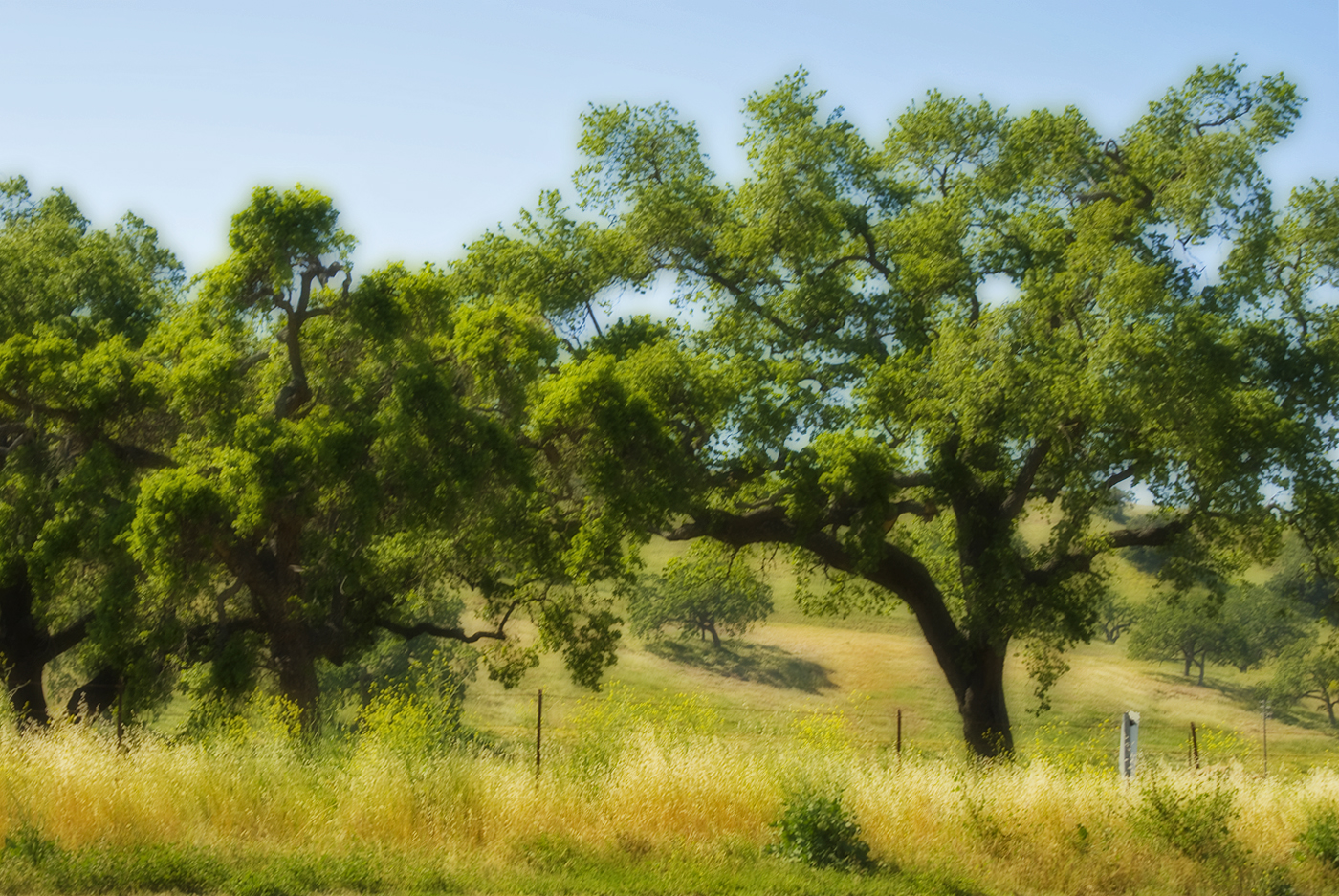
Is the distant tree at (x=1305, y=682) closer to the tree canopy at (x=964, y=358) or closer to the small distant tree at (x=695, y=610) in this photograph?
the small distant tree at (x=695, y=610)

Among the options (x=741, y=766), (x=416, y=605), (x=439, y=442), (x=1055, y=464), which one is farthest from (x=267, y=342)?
(x=1055, y=464)

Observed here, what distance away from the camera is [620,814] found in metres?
11.6

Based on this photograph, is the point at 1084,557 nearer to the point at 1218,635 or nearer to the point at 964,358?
the point at 964,358

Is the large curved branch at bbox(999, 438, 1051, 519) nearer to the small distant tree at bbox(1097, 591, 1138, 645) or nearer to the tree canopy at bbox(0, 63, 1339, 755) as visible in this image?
the tree canopy at bbox(0, 63, 1339, 755)

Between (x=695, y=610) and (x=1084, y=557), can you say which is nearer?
(x=1084, y=557)

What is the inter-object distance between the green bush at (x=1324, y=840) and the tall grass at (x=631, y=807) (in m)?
0.07

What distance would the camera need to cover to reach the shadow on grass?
68625 mm

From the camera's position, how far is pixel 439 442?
56.0 feet

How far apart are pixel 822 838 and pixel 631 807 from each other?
6.40 ft

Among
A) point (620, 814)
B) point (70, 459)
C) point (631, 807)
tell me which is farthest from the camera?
point (70, 459)

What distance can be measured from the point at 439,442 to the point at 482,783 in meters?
6.52

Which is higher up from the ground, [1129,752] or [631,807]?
[1129,752]

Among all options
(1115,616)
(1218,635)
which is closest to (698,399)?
(1218,635)

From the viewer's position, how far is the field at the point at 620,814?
33.7ft
